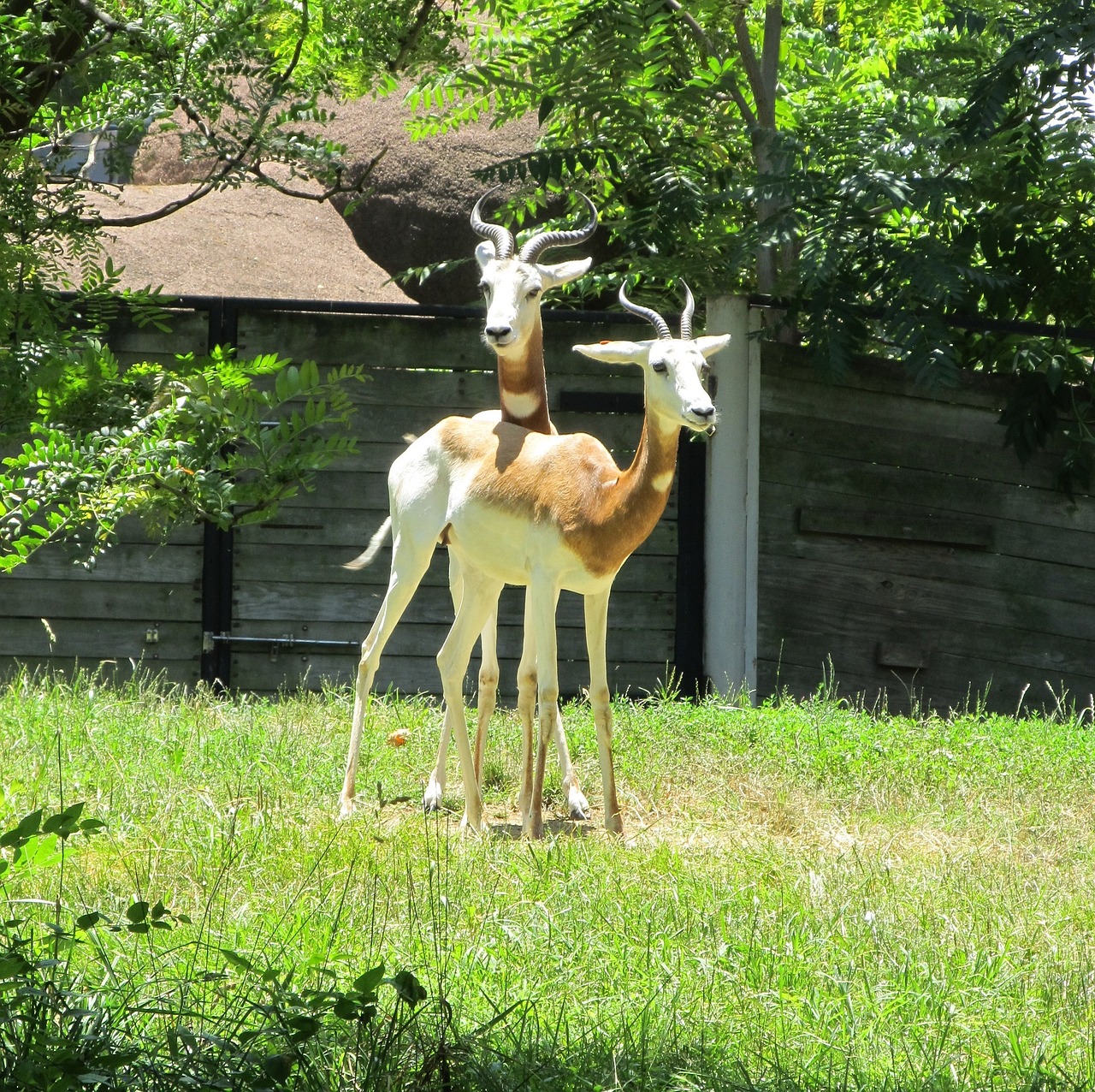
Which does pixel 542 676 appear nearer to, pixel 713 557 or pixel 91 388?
pixel 91 388

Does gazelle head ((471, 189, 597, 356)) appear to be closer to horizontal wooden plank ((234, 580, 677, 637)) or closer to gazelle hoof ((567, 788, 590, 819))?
gazelle hoof ((567, 788, 590, 819))

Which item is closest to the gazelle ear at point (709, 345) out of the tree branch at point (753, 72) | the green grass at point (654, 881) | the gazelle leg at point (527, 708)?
the gazelle leg at point (527, 708)

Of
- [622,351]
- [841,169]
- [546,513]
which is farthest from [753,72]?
[546,513]

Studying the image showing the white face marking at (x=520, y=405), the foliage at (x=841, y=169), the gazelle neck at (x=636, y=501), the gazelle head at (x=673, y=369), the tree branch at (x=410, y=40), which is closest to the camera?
the tree branch at (x=410, y=40)

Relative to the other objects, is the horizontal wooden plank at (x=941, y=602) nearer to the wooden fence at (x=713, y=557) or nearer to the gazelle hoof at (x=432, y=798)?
the wooden fence at (x=713, y=557)

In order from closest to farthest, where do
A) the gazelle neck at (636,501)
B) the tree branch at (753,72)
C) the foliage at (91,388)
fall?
the foliage at (91,388) → the gazelle neck at (636,501) → the tree branch at (753,72)

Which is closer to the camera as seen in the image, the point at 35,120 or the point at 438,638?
the point at 35,120

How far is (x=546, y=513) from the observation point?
524 centimetres

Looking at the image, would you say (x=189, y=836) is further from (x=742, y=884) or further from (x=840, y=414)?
(x=840, y=414)

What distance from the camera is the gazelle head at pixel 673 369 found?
16.0ft

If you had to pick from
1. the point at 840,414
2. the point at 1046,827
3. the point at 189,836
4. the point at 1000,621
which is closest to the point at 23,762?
the point at 189,836

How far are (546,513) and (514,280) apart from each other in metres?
0.93

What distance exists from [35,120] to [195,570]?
4.13m

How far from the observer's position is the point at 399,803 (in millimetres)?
6059
